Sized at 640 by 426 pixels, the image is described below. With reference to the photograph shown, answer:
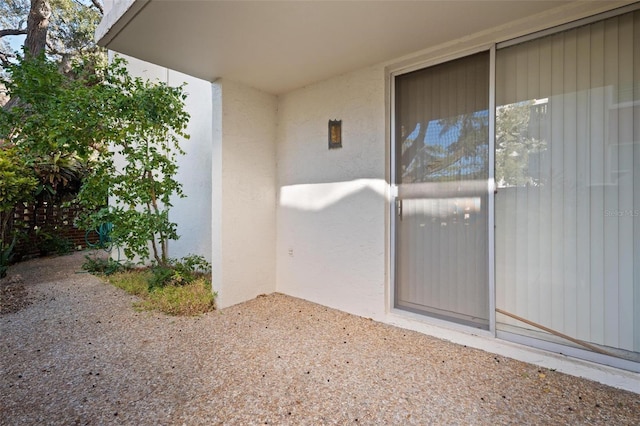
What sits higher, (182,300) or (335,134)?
(335,134)

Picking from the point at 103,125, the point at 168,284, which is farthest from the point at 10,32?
the point at 168,284

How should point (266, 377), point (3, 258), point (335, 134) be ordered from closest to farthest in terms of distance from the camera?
point (266, 377) → point (335, 134) → point (3, 258)

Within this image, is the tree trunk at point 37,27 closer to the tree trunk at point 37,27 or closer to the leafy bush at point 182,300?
the tree trunk at point 37,27

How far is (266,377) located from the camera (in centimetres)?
212

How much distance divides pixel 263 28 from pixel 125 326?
10.2ft

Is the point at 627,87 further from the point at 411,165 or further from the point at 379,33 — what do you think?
the point at 379,33

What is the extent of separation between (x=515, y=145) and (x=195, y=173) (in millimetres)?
4780

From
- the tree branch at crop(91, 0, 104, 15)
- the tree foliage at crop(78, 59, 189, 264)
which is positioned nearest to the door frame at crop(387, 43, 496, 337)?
the tree foliage at crop(78, 59, 189, 264)

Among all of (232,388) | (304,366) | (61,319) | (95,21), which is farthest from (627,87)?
(95,21)

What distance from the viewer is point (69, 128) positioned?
3314 millimetres

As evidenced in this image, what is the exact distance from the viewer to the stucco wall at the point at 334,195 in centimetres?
311

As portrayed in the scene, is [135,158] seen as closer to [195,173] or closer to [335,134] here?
[195,173]

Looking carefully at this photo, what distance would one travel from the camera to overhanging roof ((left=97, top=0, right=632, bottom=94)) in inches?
86.0

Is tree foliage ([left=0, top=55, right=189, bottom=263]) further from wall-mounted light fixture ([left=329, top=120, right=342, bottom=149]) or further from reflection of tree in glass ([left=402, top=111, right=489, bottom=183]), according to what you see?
reflection of tree in glass ([left=402, top=111, right=489, bottom=183])
